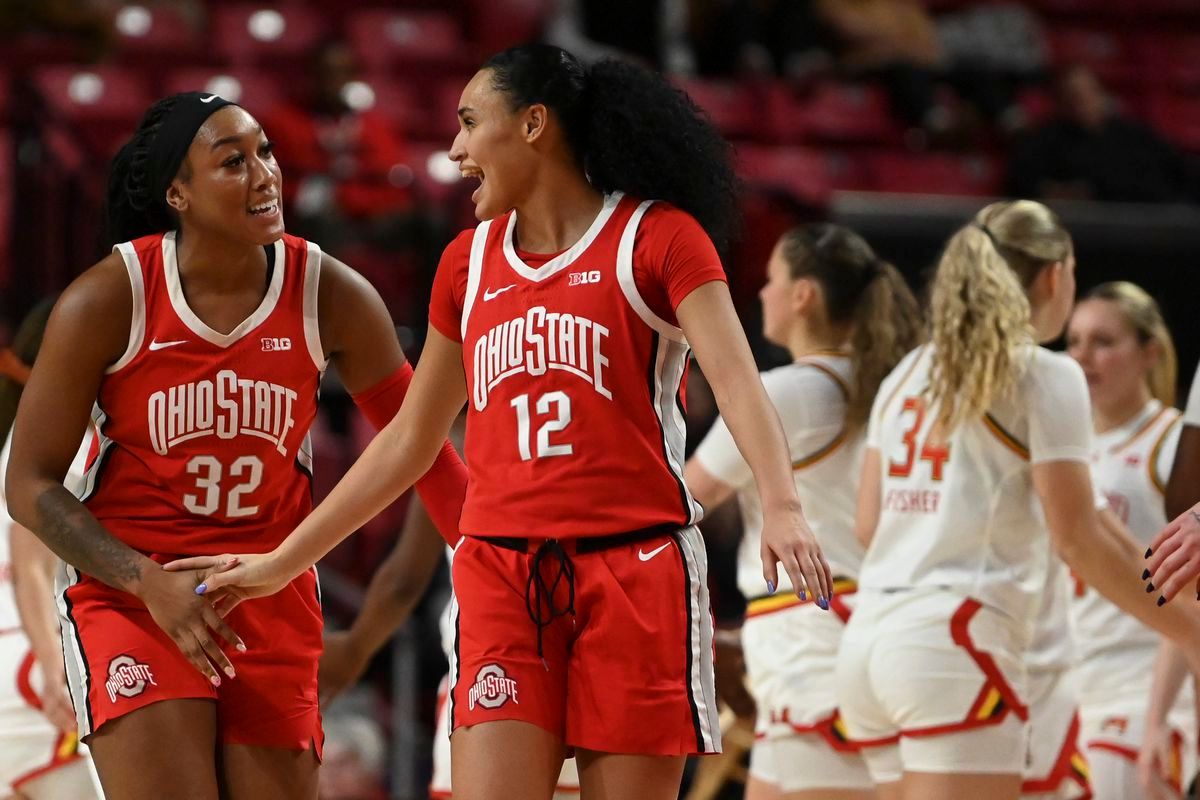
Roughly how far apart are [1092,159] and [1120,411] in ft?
18.5

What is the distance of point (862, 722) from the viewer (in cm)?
463

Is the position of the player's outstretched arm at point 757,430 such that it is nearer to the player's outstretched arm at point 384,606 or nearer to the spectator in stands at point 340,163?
the player's outstretched arm at point 384,606

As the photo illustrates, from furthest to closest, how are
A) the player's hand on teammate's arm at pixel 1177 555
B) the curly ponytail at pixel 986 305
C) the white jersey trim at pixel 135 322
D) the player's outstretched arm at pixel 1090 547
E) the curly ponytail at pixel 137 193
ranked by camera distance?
the curly ponytail at pixel 986 305
the player's outstretched arm at pixel 1090 547
the curly ponytail at pixel 137 193
the white jersey trim at pixel 135 322
the player's hand on teammate's arm at pixel 1177 555

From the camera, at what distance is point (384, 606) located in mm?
4551

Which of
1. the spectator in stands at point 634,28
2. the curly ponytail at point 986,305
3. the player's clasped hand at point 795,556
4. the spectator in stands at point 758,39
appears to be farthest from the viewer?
the spectator in stands at point 758,39

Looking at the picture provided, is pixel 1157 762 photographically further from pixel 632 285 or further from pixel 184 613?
pixel 184 613

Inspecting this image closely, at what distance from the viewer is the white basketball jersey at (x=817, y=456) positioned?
5.00m

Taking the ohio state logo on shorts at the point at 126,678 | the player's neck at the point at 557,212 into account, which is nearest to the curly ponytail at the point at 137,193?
the player's neck at the point at 557,212

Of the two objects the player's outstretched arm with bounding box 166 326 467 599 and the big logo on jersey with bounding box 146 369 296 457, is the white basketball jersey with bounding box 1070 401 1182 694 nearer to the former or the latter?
the player's outstretched arm with bounding box 166 326 467 599

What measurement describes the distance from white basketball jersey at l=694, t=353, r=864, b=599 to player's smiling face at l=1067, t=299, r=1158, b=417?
0.97 metres

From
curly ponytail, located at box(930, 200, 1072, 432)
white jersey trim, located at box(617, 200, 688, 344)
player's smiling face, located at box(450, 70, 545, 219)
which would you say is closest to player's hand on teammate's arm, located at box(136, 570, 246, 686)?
player's smiling face, located at box(450, 70, 545, 219)

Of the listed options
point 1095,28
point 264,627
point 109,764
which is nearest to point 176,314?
point 264,627

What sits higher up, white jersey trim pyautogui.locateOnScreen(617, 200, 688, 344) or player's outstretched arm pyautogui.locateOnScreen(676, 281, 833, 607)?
white jersey trim pyautogui.locateOnScreen(617, 200, 688, 344)

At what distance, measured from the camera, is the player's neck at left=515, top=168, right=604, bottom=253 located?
3559mm
